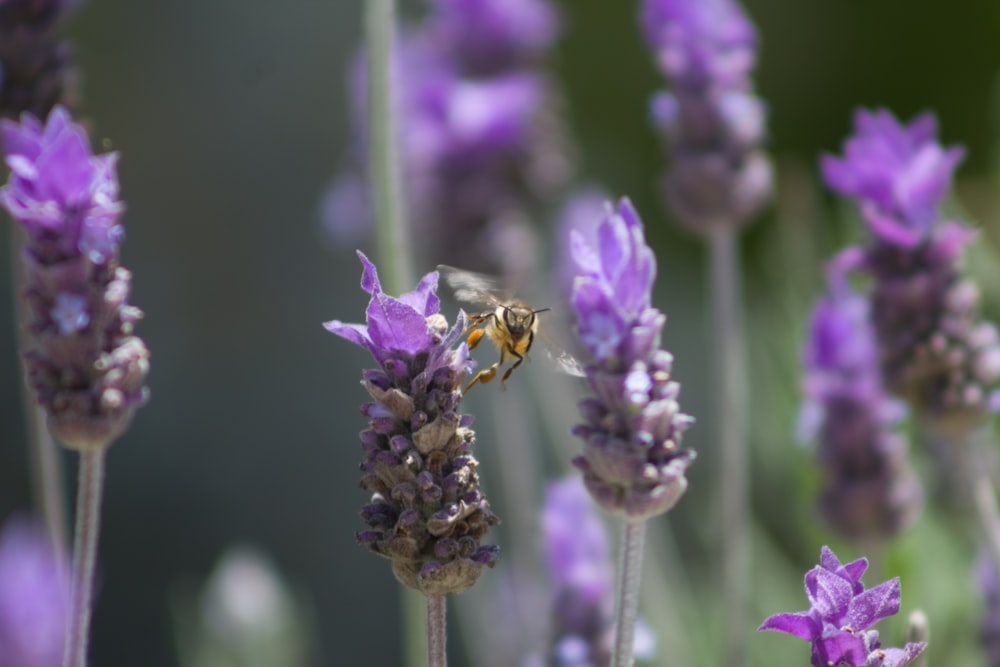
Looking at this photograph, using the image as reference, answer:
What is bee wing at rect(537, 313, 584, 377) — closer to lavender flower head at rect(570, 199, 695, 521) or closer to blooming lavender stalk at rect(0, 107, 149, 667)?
lavender flower head at rect(570, 199, 695, 521)

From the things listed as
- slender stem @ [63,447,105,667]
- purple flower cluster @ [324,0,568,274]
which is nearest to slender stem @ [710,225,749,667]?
purple flower cluster @ [324,0,568,274]

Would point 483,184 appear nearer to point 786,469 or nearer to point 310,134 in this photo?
point 786,469

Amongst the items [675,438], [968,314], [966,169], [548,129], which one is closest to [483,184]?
[548,129]

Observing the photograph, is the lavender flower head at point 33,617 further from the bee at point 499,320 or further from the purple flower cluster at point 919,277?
the purple flower cluster at point 919,277

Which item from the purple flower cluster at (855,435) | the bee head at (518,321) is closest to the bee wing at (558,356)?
the bee head at (518,321)

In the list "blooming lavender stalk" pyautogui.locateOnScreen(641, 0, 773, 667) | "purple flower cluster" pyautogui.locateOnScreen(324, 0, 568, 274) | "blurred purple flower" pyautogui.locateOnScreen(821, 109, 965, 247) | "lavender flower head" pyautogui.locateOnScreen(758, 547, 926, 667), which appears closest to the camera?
"lavender flower head" pyautogui.locateOnScreen(758, 547, 926, 667)

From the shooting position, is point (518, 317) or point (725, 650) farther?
point (725, 650)

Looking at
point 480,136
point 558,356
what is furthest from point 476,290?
point 480,136
